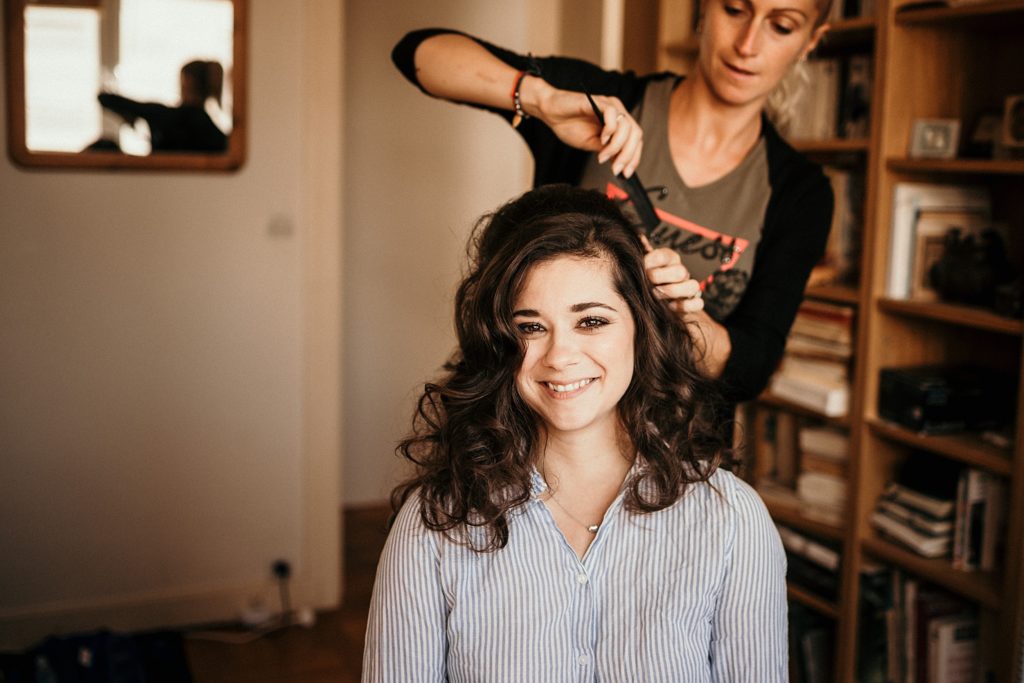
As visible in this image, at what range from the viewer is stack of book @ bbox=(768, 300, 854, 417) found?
2566 millimetres

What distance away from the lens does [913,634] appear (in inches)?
97.7

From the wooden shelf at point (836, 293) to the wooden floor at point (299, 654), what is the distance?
5.69ft

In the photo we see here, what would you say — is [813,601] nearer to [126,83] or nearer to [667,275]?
[667,275]

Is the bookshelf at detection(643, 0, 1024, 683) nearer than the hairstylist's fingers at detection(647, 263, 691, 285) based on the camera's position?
No

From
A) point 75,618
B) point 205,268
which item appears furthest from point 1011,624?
point 75,618

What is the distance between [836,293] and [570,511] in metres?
Answer: 1.37

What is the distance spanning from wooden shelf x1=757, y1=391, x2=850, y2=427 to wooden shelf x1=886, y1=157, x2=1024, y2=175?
645mm

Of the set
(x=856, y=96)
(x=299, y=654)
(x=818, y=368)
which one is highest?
(x=856, y=96)

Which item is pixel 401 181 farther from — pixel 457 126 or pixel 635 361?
pixel 635 361

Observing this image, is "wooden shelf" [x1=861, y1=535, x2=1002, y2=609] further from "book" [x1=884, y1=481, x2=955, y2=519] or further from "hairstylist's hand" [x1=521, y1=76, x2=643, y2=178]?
"hairstylist's hand" [x1=521, y1=76, x2=643, y2=178]

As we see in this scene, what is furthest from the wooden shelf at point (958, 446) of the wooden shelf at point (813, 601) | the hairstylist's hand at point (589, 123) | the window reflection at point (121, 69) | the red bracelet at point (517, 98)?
the window reflection at point (121, 69)

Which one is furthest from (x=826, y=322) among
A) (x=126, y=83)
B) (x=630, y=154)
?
(x=126, y=83)

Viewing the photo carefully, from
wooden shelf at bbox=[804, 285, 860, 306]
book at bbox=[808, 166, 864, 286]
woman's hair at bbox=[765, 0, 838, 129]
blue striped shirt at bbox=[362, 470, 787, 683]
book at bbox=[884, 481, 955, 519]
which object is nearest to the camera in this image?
blue striped shirt at bbox=[362, 470, 787, 683]

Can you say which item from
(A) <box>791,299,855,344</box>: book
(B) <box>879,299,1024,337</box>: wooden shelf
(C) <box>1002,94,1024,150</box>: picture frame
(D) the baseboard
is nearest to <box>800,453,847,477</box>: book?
(A) <box>791,299,855,344</box>: book
